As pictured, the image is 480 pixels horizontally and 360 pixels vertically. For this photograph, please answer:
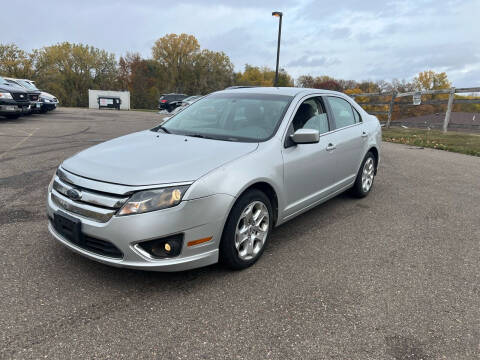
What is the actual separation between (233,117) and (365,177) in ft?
8.18

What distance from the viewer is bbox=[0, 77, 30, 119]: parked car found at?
13.6 meters

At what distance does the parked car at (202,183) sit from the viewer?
268 cm

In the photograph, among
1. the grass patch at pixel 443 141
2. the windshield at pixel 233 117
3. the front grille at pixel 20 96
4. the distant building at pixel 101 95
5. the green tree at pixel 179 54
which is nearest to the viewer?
the windshield at pixel 233 117

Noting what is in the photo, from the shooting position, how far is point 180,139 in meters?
3.64

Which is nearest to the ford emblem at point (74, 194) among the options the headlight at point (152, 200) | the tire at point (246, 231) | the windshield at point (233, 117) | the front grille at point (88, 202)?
the front grille at point (88, 202)

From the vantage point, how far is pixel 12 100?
13.9 m

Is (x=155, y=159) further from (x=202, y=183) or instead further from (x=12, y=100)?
(x=12, y=100)

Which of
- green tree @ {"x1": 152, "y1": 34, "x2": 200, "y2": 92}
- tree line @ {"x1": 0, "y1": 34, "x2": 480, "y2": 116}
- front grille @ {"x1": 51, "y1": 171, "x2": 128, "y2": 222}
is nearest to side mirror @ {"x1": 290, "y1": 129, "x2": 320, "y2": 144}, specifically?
front grille @ {"x1": 51, "y1": 171, "x2": 128, "y2": 222}

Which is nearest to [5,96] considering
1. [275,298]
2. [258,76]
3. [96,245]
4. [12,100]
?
[12,100]

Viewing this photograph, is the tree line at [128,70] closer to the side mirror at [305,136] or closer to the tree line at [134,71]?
the tree line at [134,71]

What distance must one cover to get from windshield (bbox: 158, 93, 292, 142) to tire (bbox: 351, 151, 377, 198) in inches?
73.1

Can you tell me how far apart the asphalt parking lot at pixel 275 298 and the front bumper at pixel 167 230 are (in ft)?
0.91

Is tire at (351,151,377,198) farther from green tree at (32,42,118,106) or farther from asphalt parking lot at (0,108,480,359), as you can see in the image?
green tree at (32,42,118,106)

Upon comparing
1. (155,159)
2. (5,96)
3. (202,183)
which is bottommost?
(202,183)
